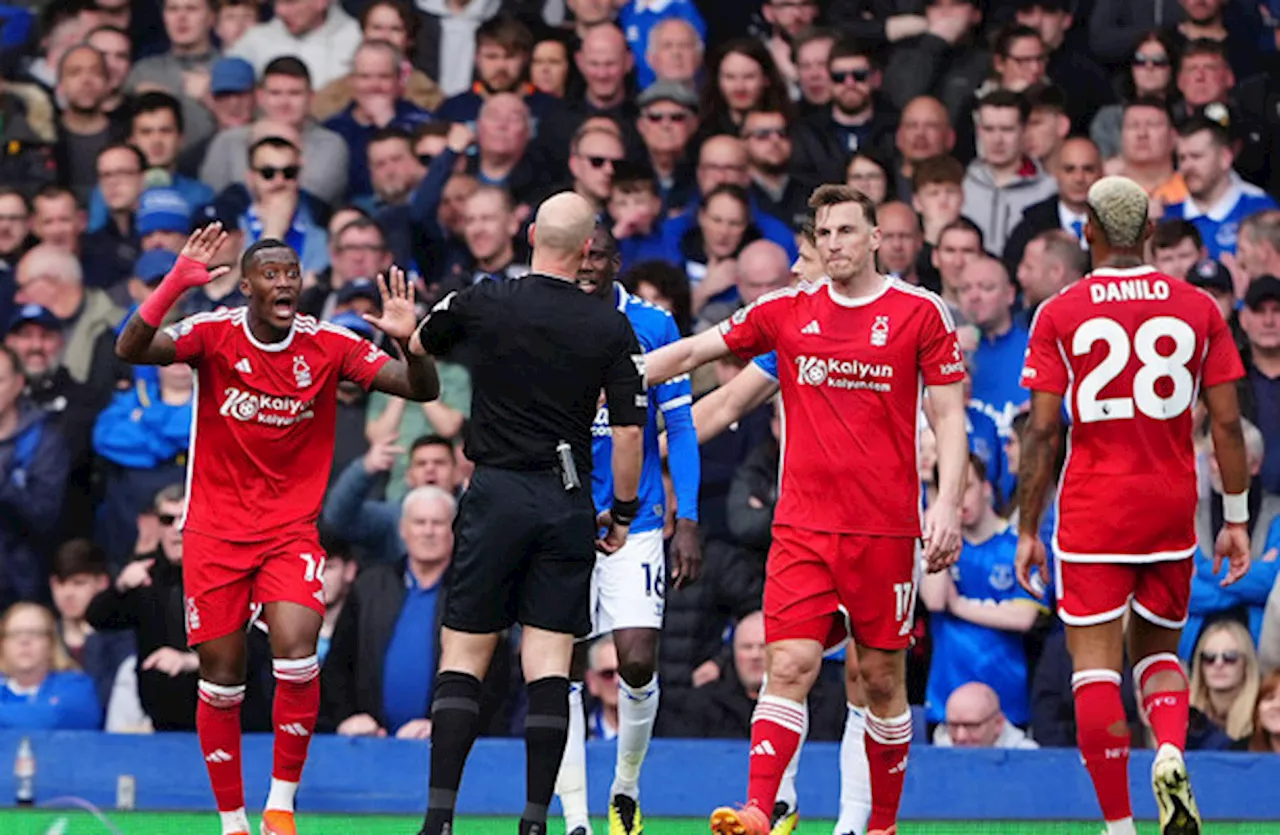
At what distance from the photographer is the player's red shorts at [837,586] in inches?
376

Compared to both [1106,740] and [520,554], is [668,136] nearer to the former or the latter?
[520,554]

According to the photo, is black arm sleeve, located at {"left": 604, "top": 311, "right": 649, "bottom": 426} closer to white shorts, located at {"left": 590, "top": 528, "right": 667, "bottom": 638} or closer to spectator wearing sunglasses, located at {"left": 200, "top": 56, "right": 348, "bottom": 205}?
white shorts, located at {"left": 590, "top": 528, "right": 667, "bottom": 638}

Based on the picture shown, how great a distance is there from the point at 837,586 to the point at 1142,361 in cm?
141

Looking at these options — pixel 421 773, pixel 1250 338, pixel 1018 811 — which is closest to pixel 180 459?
pixel 421 773

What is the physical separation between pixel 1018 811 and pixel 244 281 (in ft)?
15.6

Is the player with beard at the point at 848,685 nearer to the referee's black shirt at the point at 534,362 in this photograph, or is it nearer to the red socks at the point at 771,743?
the red socks at the point at 771,743

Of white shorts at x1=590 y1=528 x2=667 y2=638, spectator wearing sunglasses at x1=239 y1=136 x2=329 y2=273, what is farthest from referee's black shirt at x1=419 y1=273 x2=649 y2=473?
spectator wearing sunglasses at x1=239 y1=136 x2=329 y2=273

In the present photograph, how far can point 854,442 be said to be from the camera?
9641 millimetres

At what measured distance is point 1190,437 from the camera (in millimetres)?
9852

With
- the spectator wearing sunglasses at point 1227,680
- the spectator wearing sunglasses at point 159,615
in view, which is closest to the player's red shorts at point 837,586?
the spectator wearing sunglasses at point 1227,680

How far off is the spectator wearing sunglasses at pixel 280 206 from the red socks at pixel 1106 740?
6653 mm

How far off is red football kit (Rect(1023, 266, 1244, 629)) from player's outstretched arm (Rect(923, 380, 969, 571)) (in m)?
0.32

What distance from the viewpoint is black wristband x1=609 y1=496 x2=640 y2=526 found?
959 centimetres

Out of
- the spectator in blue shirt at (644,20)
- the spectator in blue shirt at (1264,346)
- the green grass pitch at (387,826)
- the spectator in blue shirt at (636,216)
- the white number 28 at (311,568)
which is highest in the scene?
the spectator in blue shirt at (644,20)
